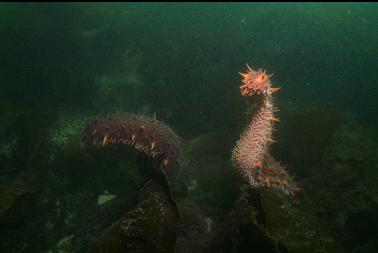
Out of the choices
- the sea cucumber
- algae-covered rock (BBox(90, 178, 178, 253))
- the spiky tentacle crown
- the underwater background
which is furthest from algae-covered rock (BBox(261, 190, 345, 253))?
the sea cucumber

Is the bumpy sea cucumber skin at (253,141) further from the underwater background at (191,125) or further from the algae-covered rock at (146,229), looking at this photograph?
the algae-covered rock at (146,229)

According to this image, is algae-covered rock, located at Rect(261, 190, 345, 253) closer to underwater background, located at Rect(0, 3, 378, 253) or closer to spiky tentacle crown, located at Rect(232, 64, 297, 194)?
underwater background, located at Rect(0, 3, 378, 253)

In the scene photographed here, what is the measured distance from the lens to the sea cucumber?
3.24 meters

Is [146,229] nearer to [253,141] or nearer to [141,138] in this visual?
[141,138]

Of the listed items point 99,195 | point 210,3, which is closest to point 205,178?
point 99,195

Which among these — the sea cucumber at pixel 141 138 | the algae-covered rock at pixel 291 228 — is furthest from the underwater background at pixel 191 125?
the sea cucumber at pixel 141 138

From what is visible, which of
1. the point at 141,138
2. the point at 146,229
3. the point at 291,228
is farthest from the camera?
the point at 141,138

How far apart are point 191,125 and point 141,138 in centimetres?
285

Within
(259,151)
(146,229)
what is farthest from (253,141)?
(146,229)

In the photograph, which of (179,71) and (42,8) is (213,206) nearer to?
(179,71)

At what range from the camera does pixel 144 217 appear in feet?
8.18

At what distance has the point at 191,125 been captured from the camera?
19.8 ft

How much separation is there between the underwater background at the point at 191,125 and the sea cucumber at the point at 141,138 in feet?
1.41

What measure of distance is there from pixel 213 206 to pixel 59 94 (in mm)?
5420
